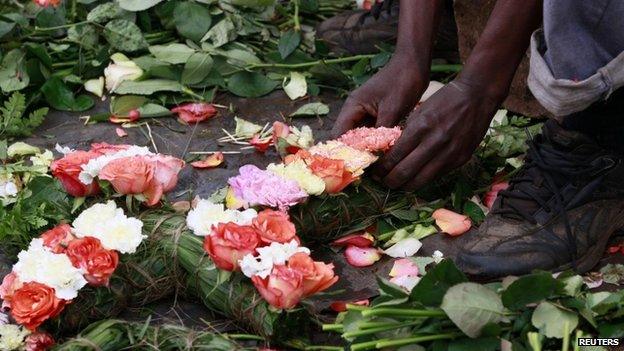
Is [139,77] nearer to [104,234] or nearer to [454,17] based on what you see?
[454,17]

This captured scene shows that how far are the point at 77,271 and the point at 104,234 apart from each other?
0.12 m

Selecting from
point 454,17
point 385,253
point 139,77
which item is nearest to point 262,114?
point 139,77

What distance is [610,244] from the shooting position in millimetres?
2402

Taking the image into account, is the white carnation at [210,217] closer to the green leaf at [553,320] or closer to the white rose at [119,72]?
the green leaf at [553,320]

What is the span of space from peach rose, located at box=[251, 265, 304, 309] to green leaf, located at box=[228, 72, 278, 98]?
1.41 metres

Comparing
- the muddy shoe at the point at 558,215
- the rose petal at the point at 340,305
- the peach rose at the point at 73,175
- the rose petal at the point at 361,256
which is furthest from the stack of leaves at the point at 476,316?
the peach rose at the point at 73,175

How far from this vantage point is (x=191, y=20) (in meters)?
3.48

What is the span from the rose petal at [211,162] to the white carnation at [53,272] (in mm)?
850

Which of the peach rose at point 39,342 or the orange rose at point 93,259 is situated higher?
the orange rose at point 93,259

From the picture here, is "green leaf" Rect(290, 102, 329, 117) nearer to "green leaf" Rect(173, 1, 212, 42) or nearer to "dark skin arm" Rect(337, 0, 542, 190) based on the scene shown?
"green leaf" Rect(173, 1, 212, 42)

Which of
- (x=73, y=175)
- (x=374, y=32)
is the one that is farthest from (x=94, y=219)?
(x=374, y=32)

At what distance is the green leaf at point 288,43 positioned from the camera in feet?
11.2

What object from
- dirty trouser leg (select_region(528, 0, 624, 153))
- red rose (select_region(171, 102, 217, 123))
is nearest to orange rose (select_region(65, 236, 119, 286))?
dirty trouser leg (select_region(528, 0, 624, 153))

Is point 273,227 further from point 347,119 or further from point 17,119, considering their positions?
point 17,119
